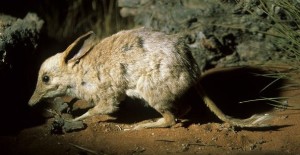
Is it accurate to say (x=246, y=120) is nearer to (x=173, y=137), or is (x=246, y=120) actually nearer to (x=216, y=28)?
(x=173, y=137)

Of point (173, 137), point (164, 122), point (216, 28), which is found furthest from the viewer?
point (216, 28)

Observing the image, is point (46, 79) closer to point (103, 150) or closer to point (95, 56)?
Result: point (95, 56)

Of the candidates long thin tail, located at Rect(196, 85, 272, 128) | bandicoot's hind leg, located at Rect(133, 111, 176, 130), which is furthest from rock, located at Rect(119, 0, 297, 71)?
bandicoot's hind leg, located at Rect(133, 111, 176, 130)

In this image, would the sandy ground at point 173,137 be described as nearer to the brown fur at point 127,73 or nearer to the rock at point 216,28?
the brown fur at point 127,73

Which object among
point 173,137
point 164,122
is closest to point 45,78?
point 164,122

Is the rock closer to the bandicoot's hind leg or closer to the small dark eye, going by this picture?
the bandicoot's hind leg

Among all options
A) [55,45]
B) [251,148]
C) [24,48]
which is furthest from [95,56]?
[251,148]

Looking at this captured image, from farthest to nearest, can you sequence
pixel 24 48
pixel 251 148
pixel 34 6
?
pixel 34 6, pixel 24 48, pixel 251 148
